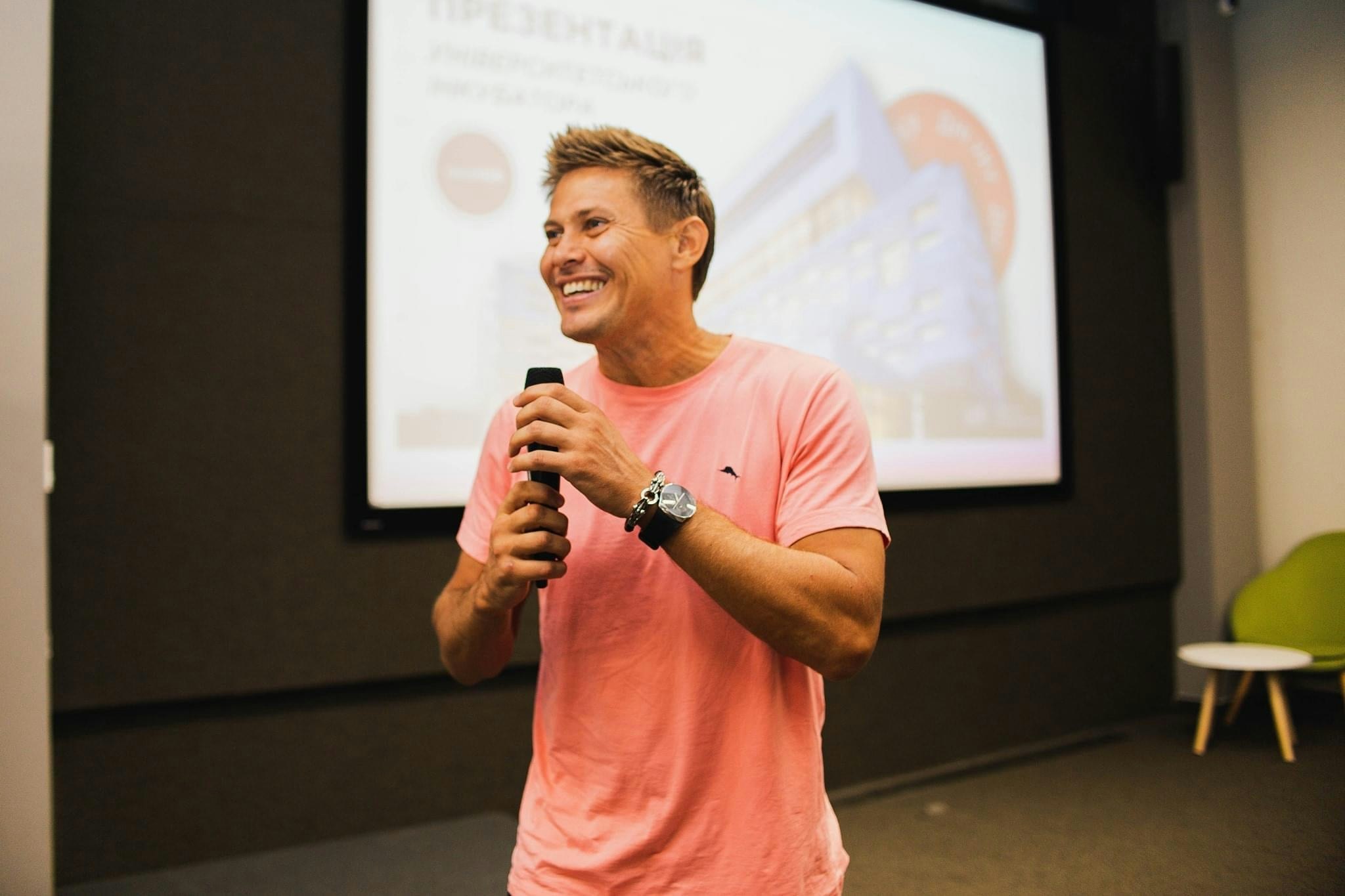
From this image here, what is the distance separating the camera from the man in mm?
1026

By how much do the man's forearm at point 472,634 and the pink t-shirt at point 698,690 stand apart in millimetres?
73

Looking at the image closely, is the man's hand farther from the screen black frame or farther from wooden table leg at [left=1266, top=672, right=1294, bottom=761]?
wooden table leg at [left=1266, top=672, right=1294, bottom=761]

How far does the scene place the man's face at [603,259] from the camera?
47.1 inches

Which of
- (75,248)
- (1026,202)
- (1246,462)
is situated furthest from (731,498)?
(1246,462)

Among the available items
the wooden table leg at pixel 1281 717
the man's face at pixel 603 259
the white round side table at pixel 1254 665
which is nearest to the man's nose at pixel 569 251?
the man's face at pixel 603 259

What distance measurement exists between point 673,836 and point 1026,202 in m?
3.72

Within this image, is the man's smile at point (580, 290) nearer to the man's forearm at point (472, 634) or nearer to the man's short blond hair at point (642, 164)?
the man's short blond hair at point (642, 164)

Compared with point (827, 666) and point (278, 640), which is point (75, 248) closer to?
point (278, 640)

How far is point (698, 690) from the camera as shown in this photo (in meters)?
1.12

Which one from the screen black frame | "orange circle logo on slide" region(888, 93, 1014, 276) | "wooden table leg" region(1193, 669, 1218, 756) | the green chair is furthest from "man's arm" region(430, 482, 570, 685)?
the green chair

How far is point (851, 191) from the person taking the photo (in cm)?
370

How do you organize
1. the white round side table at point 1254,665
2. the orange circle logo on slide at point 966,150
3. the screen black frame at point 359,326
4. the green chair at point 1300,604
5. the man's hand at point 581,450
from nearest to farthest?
the man's hand at point 581,450 → the screen black frame at point 359,326 → the white round side table at point 1254,665 → the orange circle logo on slide at point 966,150 → the green chair at point 1300,604

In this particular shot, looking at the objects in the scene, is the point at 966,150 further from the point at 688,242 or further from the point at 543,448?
the point at 543,448

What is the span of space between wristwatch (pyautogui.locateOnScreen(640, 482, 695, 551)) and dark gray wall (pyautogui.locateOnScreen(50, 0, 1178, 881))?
2.01 metres
